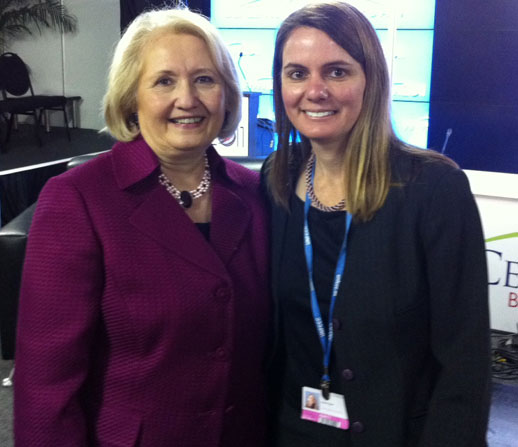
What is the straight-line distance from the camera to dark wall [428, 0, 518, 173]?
15.0ft

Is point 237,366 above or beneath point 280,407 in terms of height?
above

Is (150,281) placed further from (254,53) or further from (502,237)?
(254,53)

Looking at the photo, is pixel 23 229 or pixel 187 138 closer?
pixel 187 138

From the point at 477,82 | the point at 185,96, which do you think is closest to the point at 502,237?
the point at 477,82

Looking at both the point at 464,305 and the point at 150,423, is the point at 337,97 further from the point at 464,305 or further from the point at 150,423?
the point at 150,423

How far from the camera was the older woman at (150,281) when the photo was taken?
117 cm

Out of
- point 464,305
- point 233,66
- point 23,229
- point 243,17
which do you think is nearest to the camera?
point 464,305

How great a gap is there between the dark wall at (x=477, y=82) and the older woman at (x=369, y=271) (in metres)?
3.73

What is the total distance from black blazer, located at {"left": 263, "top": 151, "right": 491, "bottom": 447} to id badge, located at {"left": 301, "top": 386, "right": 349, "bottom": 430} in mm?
35

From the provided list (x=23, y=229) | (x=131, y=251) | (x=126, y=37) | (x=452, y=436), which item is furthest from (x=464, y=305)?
(x=23, y=229)

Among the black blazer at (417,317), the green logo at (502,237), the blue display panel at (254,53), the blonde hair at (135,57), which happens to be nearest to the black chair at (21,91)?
the blue display panel at (254,53)

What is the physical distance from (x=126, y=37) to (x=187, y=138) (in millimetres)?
255

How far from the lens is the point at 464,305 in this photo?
1.18 m

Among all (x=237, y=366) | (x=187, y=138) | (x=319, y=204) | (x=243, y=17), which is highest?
(x=243, y=17)
